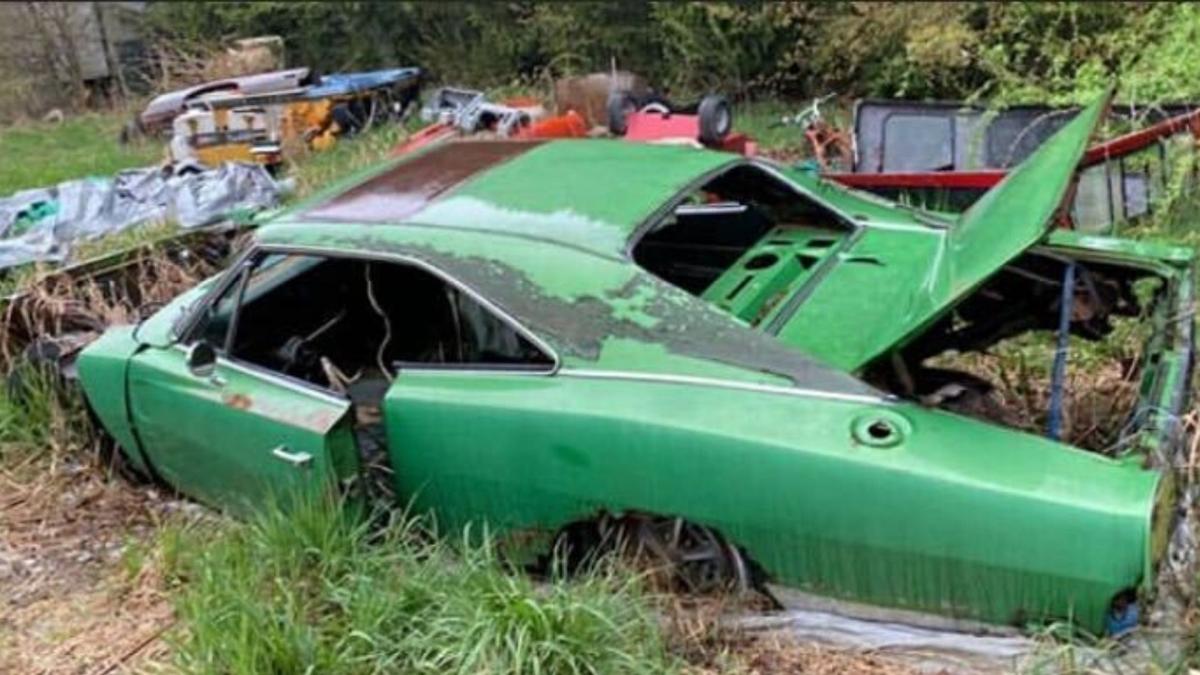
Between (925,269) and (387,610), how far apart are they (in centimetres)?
185

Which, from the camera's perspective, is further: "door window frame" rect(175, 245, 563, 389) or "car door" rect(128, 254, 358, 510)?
"car door" rect(128, 254, 358, 510)

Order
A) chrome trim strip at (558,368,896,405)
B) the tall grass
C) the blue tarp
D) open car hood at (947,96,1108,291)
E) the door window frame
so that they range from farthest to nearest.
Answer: the blue tarp, the tall grass, the door window frame, chrome trim strip at (558,368,896,405), open car hood at (947,96,1108,291)

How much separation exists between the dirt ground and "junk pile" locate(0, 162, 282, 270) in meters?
3.09

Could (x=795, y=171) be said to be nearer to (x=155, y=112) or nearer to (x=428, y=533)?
(x=428, y=533)

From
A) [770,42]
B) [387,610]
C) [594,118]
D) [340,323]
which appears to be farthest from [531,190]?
[770,42]

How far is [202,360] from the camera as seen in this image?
410 centimetres

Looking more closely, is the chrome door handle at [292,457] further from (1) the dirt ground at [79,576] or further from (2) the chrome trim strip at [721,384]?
(2) the chrome trim strip at [721,384]

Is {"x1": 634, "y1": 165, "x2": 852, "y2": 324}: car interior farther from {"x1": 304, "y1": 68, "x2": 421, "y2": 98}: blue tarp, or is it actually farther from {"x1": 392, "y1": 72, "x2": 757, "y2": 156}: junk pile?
{"x1": 304, "y1": 68, "x2": 421, "y2": 98}: blue tarp

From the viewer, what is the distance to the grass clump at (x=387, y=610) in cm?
320

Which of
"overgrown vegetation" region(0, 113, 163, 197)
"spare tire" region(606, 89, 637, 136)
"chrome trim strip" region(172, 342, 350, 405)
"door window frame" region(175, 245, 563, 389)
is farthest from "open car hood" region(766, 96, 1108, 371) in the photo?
"overgrown vegetation" region(0, 113, 163, 197)

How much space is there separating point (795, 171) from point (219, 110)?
302 inches

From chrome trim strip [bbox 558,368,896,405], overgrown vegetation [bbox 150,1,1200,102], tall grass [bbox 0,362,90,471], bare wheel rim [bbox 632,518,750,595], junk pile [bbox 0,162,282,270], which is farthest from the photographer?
overgrown vegetation [bbox 150,1,1200,102]

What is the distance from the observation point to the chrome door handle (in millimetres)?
3775

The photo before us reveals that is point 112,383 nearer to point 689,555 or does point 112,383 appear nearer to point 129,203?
point 689,555
